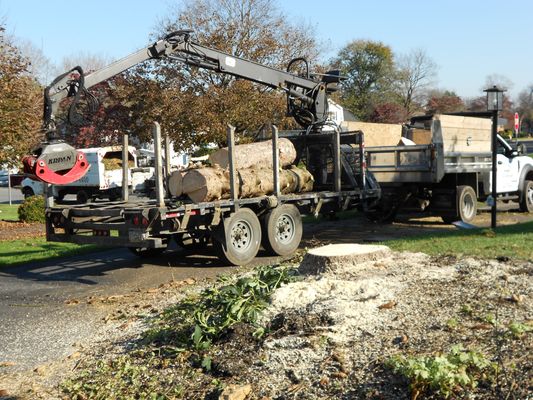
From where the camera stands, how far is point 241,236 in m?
10.9

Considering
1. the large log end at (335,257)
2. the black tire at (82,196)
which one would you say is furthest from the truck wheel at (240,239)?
the black tire at (82,196)

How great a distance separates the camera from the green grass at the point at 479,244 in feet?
28.8

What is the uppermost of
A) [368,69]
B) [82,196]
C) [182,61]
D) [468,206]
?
[368,69]

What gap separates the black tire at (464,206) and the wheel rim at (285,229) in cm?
529

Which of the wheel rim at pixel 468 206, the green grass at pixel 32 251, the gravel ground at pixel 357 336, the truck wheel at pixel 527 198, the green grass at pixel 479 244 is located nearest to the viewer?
the gravel ground at pixel 357 336

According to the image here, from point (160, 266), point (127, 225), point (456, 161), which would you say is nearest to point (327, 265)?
point (127, 225)

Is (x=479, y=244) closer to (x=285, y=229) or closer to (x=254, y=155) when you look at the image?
(x=285, y=229)

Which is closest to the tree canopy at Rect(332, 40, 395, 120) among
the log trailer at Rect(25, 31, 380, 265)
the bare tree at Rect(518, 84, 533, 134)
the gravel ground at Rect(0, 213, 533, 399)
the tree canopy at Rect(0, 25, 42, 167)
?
the bare tree at Rect(518, 84, 533, 134)

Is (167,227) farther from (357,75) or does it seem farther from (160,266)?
(357,75)

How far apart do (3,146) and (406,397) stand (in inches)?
670

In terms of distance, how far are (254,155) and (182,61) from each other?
211cm

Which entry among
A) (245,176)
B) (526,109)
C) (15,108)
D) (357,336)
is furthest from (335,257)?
(526,109)

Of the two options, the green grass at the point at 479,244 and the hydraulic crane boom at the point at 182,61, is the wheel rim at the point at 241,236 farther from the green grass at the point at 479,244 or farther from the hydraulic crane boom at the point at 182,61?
the hydraulic crane boom at the point at 182,61

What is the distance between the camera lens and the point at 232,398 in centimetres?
473
